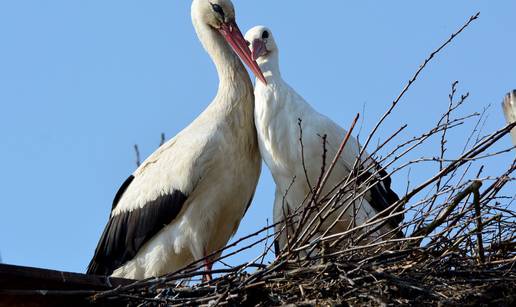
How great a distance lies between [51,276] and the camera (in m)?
5.52

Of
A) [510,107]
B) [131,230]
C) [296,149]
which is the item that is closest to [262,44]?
[296,149]

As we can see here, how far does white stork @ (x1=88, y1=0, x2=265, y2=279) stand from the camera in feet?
25.0

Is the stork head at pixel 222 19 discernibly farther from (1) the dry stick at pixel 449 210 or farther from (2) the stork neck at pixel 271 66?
(1) the dry stick at pixel 449 210

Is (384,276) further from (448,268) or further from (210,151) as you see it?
(210,151)

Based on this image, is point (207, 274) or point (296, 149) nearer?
point (207, 274)

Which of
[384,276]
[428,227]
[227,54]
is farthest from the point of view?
[227,54]

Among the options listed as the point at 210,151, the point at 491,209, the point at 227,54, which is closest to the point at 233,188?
the point at 210,151

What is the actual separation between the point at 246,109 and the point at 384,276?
2.70 meters

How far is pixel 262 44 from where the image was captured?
8055 millimetres

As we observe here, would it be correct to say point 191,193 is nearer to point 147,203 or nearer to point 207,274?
point 147,203

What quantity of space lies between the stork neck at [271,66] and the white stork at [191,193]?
0.31ft

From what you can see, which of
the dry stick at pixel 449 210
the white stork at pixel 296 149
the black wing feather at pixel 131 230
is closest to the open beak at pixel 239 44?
the white stork at pixel 296 149

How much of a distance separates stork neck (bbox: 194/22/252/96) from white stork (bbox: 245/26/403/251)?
310 mm

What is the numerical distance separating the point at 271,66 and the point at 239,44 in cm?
29
